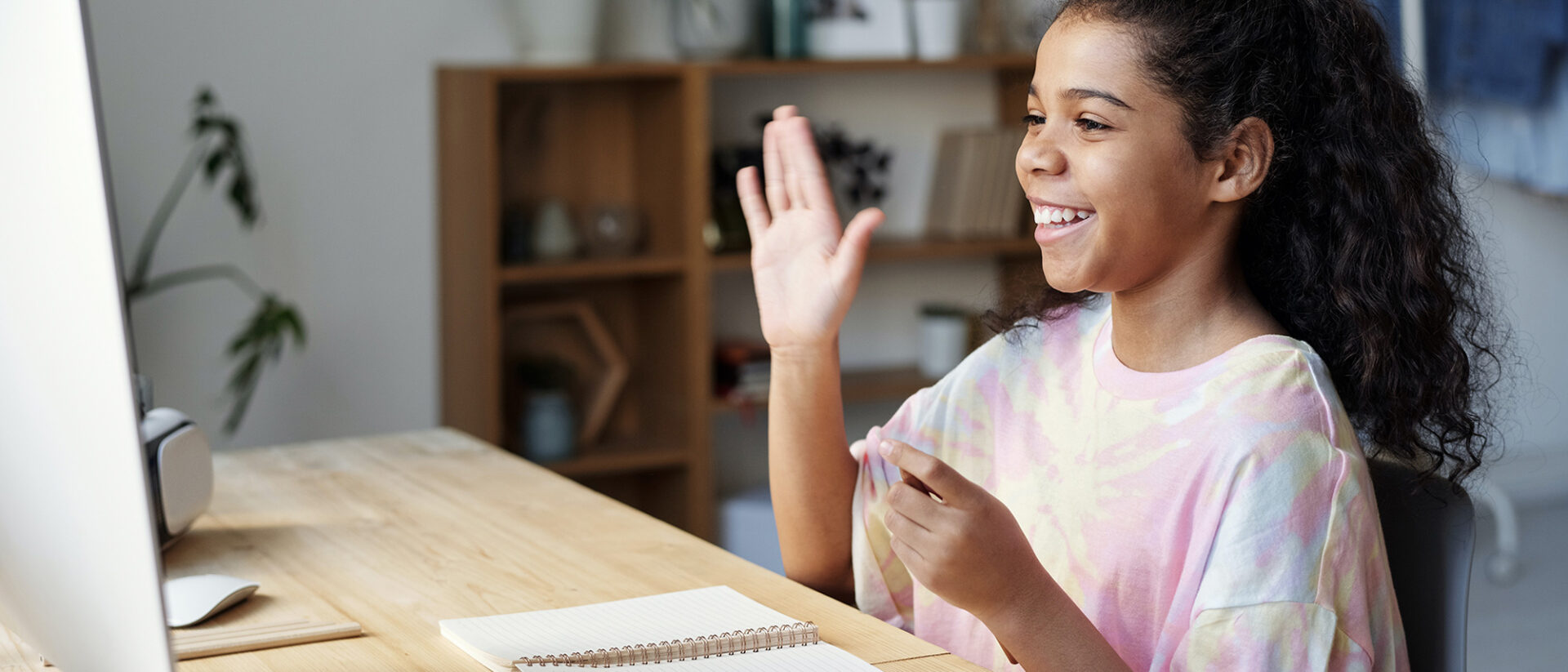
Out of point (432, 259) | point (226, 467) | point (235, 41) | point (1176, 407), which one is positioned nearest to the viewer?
point (1176, 407)

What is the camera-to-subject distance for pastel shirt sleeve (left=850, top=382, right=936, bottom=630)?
1275 mm

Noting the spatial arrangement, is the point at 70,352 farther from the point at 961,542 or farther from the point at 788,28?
the point at 788,28

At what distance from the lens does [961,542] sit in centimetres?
93

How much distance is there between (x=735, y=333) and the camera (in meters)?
3.35

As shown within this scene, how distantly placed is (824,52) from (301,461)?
5.94 feet

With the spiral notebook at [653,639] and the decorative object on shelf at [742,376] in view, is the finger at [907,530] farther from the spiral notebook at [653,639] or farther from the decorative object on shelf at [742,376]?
the decorative object on shelf at [742,376]

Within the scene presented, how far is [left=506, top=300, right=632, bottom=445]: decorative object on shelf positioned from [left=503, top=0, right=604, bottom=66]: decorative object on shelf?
53 cm

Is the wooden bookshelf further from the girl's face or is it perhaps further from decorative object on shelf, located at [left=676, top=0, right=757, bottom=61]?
the girl's face

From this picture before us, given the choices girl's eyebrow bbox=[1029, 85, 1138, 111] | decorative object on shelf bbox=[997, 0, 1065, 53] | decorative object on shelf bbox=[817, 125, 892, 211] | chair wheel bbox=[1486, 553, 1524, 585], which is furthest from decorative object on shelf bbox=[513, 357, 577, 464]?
chair wheel bbox=[1486, 553, 1524, 585]

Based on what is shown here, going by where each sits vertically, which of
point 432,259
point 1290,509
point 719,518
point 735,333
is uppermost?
point 1290,509

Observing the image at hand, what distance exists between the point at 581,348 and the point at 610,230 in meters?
0.30

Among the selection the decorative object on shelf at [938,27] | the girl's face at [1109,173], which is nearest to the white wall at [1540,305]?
the decorative object on shelf at [938,27]

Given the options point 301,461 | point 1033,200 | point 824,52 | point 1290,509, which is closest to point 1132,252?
point 1033,200

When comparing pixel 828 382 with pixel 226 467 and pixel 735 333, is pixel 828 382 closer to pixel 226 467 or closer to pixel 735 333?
pixel 226 467
